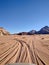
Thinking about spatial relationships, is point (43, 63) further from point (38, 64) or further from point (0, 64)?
point (0, 64)

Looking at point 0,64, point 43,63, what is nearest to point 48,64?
point 43,63

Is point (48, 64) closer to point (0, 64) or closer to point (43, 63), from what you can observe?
point (43, 63)

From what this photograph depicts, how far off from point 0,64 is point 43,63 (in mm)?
3256

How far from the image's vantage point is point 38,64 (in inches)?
407

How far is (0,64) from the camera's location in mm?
10266

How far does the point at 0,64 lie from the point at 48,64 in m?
3.55

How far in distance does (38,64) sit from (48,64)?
760 mm

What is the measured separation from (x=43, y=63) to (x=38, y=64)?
606 millimetres

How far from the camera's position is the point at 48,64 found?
1044cm

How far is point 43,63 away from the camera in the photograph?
35.3 ft

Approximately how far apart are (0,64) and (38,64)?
2790mm

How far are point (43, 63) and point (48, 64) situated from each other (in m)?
0.47

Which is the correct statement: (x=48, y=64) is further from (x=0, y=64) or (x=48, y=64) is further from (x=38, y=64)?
(x=0, y=64)
